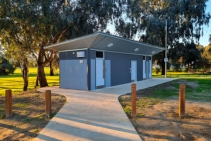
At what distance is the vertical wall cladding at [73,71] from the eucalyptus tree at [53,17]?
252 centimetres

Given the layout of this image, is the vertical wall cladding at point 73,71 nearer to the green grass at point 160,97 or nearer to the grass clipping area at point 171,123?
the green grass at point 160,97

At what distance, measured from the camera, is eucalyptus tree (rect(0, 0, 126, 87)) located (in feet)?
34.6

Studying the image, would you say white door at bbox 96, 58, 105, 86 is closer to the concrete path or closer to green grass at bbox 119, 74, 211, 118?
green grass at bbox 119, 74, 211, 118

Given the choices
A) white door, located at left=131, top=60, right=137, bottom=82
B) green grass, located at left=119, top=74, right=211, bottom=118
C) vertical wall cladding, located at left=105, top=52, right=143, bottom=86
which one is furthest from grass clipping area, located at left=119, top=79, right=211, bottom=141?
white door, located at left=131, top=60, right=137, bottom=82

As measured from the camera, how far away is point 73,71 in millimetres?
10766

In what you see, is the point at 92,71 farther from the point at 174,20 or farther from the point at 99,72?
the point at 174,20

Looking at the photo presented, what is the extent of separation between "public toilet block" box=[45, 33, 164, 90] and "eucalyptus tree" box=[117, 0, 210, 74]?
9705 mm

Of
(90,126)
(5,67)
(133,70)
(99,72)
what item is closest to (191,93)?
(99,72)

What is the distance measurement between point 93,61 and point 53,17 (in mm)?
4443

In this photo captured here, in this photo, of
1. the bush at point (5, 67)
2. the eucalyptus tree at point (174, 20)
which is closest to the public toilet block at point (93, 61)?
the eucalyptus tree at point (174, 20)

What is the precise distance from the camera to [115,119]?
4738mm

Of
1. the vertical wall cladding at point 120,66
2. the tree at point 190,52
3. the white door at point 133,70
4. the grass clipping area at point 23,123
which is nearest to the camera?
the grass clipping area at point 23,123

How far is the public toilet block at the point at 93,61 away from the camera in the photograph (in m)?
9.83

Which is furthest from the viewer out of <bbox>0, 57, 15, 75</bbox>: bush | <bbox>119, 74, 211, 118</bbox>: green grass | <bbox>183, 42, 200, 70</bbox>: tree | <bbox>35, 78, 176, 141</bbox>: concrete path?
<bbox>0, 57, 15, 75</bbox>: bush
